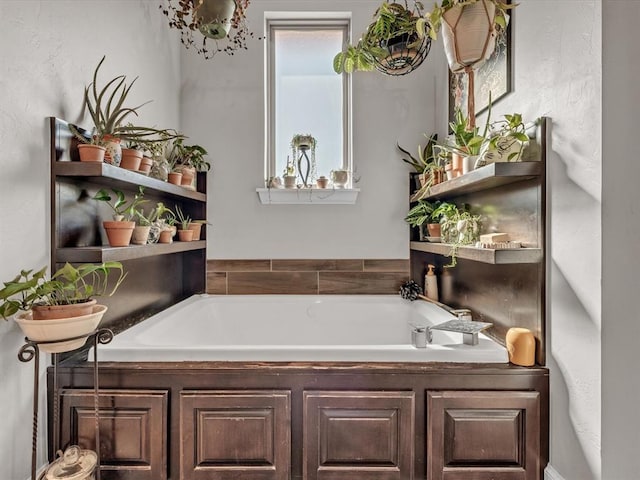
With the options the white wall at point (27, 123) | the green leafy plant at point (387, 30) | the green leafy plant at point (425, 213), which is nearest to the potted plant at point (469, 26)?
the green leafy plant at point (387, 30)

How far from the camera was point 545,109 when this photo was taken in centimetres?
137

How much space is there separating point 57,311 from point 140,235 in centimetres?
57

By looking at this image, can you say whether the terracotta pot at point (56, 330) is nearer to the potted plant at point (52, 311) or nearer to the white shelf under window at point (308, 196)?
the potted plant at point (52, 311)

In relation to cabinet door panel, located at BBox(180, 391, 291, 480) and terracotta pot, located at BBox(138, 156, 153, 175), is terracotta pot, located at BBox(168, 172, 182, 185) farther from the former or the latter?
cabinet door panel, located at BBox(180, 391, 291, 480)

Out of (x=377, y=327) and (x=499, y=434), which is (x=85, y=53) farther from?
(x=499, y=434)

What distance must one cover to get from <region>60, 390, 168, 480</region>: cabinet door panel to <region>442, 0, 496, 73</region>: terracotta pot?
1.80 m

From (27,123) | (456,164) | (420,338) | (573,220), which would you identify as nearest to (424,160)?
(456,164)

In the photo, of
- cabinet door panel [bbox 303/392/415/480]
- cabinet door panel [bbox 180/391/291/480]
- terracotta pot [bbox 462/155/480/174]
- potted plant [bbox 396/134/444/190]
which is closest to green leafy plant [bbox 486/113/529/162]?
terracotta pot [bbox 462/155/480/174]

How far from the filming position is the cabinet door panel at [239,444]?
52.4 inches

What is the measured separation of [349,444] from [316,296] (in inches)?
49.1

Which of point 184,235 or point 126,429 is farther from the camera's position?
point 184,235

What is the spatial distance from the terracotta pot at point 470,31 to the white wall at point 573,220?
0.69 feet

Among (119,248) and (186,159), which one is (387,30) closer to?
(186,159)

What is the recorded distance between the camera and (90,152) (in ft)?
4.57
